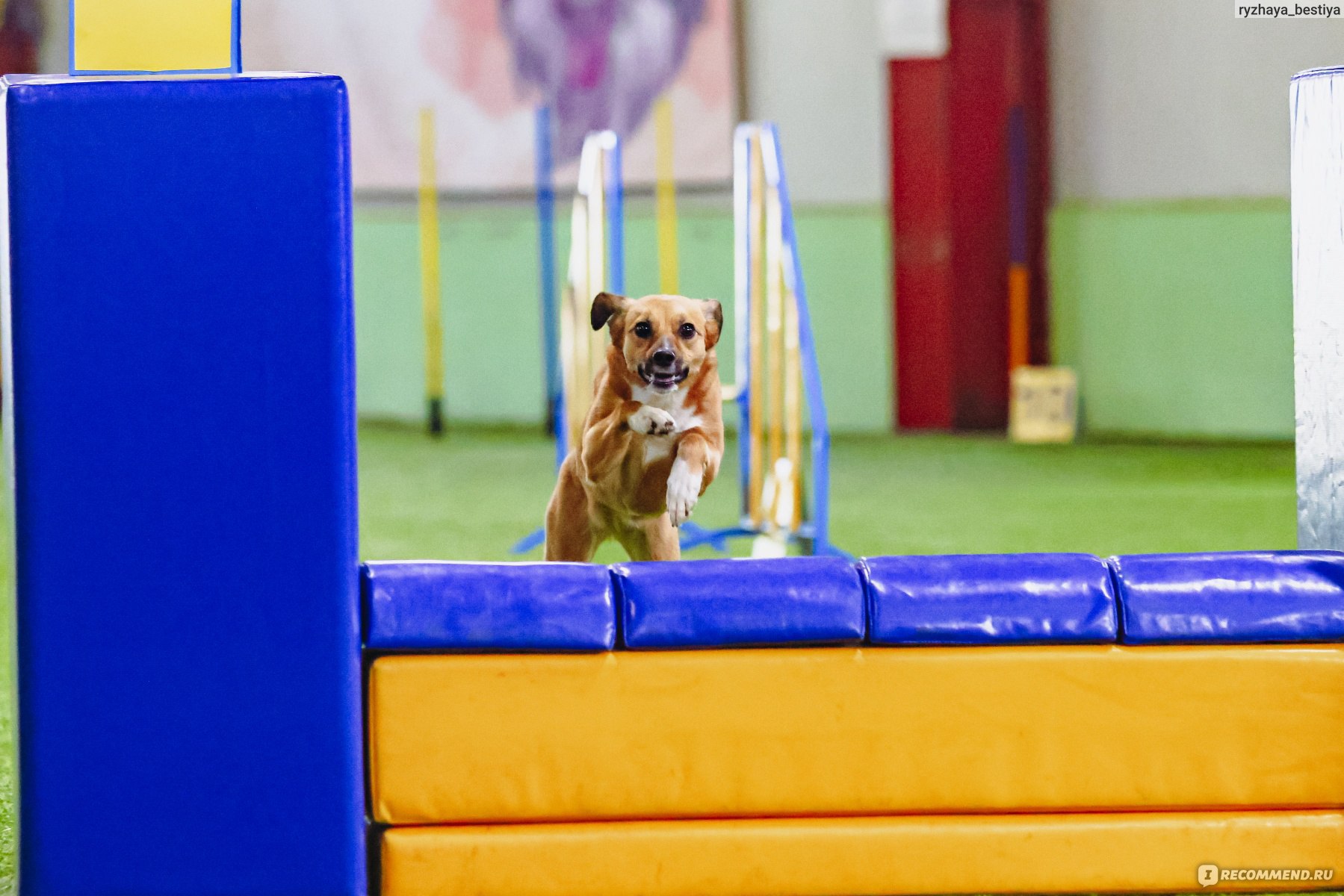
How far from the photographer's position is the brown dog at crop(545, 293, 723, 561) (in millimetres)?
2668

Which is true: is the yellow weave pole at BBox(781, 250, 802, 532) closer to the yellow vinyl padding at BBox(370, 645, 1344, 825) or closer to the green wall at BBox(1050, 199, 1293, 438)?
the yellow vinyl padding at BBox(370, 645, 1344, 825)

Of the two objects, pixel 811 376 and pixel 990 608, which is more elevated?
pixel 811 376

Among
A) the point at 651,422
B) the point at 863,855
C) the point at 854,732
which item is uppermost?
the point at 651,422

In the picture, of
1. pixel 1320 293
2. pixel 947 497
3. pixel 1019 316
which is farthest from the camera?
pixel 1019 316

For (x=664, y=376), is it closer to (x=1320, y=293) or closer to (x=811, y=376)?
(x=1320, y=293)

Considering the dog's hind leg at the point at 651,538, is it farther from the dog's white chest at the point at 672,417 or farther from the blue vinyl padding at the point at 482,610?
the blue vinyl padding at the point at 482,610

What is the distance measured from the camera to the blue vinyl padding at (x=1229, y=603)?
213 cm

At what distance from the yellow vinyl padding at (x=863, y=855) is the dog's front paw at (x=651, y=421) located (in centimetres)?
76

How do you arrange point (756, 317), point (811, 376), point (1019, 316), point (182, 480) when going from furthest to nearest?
point (1019, 316) → point (756, 317) → point (811, 376) → point (182, 480)

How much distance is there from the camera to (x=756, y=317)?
5.13m

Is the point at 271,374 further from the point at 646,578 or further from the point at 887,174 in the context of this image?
the point at 887,174

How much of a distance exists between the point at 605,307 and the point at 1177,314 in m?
5.35

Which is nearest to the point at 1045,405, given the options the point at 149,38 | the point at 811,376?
the point at 811,376

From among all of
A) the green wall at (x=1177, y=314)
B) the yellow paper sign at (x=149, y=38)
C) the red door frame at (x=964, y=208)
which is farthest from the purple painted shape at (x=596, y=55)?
the yellow paper sign at (x=149, y=38)
